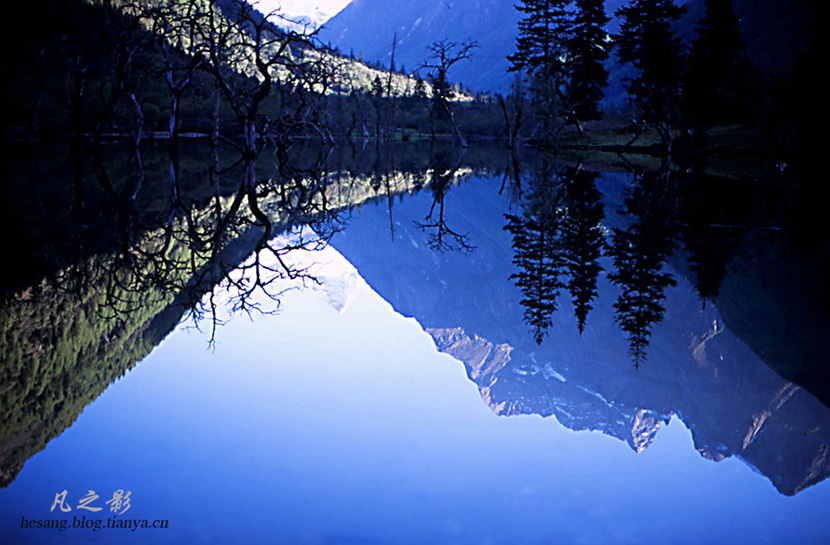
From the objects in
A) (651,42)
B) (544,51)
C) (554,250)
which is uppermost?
(544,51)

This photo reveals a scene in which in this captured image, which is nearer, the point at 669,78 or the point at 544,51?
the point at 669,78

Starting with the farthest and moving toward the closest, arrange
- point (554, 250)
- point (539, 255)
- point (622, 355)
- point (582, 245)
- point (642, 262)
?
point (582, 245), point (554, 250), point (539, 255), point (642, 262), point (622, 355)

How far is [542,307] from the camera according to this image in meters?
8.63

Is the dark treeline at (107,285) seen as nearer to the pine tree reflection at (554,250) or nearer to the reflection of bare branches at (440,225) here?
the reflection of bare branches at (440,225)

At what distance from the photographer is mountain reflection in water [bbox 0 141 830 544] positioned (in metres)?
5.18

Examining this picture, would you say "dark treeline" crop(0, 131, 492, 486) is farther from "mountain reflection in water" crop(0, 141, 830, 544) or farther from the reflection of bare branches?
the reflection of bare branches

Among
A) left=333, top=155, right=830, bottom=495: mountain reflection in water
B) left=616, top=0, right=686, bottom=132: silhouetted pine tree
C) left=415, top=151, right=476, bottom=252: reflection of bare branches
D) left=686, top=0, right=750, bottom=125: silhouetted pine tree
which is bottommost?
left=333, top=155, right=830, bottom=495: mountain reflection in water

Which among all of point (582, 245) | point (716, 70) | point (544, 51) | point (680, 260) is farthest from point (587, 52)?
point (680, 260)

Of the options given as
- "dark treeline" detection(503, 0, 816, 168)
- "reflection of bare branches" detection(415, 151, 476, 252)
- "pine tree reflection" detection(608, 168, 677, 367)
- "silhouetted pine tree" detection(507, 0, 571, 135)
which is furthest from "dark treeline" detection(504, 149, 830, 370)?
"silhouetted pine tree" detection(507, 0, 571, 135)

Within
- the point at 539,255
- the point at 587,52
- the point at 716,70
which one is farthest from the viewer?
the point at 587,52

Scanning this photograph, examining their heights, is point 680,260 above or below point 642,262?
above

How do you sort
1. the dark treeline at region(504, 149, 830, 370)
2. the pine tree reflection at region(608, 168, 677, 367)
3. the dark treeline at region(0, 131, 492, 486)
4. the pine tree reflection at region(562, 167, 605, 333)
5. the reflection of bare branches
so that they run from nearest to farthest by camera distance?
the dark treeline at region(0, 131, 492, 486), the dark treeline at region(504, 149, 830, 370), the pine tree reflection at region(608, 168, 677, 367), the pine tree reflection at region(562, 167, 605, 333), the reflection of bare branches

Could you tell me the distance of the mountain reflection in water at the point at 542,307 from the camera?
17.0 feet

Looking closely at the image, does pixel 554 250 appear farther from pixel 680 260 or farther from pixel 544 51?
pixel 544 51
